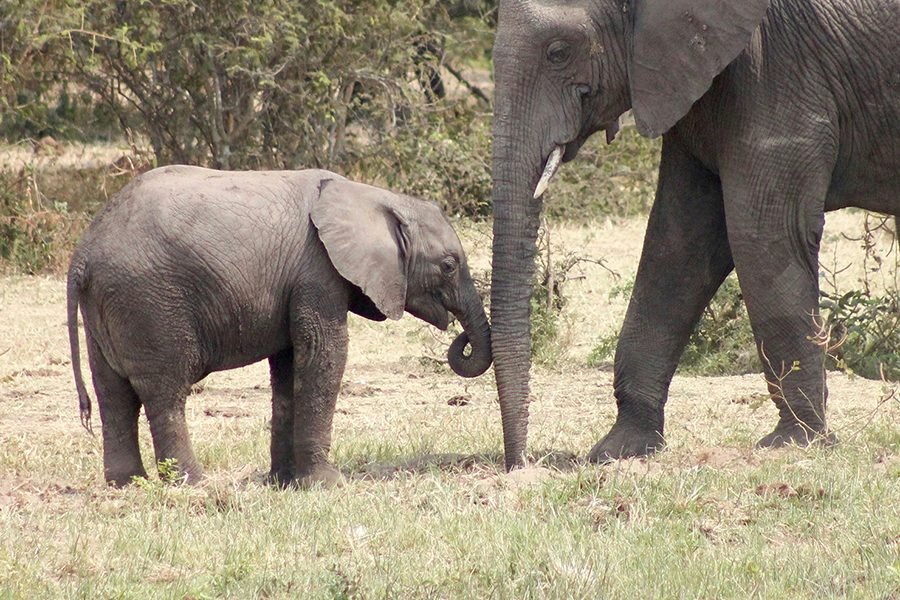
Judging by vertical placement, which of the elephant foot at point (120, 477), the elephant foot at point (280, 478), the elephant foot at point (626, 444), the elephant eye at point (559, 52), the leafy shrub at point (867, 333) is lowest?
the elephant foot at point (280, 478)

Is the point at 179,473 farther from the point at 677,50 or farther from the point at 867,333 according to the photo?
the point at 867,333

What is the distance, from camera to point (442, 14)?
698 inches

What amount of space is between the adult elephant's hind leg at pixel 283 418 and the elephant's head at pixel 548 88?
1.08 metres

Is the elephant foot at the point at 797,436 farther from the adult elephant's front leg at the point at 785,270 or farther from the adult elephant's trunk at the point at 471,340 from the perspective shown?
the adult elephant's trunk at the point at 471,340

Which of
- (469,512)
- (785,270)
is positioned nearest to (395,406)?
(785,270)

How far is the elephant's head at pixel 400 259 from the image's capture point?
7.08 m

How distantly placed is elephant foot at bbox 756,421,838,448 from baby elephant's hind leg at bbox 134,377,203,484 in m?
2.71

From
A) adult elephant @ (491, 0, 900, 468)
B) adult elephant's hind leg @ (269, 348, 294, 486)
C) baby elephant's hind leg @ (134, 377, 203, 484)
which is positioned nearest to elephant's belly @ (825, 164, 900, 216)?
adult elephant @ (491, 0, 900, 468)

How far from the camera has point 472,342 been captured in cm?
732

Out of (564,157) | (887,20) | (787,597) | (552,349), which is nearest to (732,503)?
(787,597)

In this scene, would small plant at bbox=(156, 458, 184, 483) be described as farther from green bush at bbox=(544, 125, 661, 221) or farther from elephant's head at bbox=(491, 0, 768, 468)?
green bush at bbox=(544, 125, 661, 221)

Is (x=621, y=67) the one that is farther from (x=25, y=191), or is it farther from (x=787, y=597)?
(x=25, y=191)

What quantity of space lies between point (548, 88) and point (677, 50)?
0.59 meters

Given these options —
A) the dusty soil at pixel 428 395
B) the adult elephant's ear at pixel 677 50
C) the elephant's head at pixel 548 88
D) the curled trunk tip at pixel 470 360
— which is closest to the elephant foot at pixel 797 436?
the dusty soil at pixel 428 395
